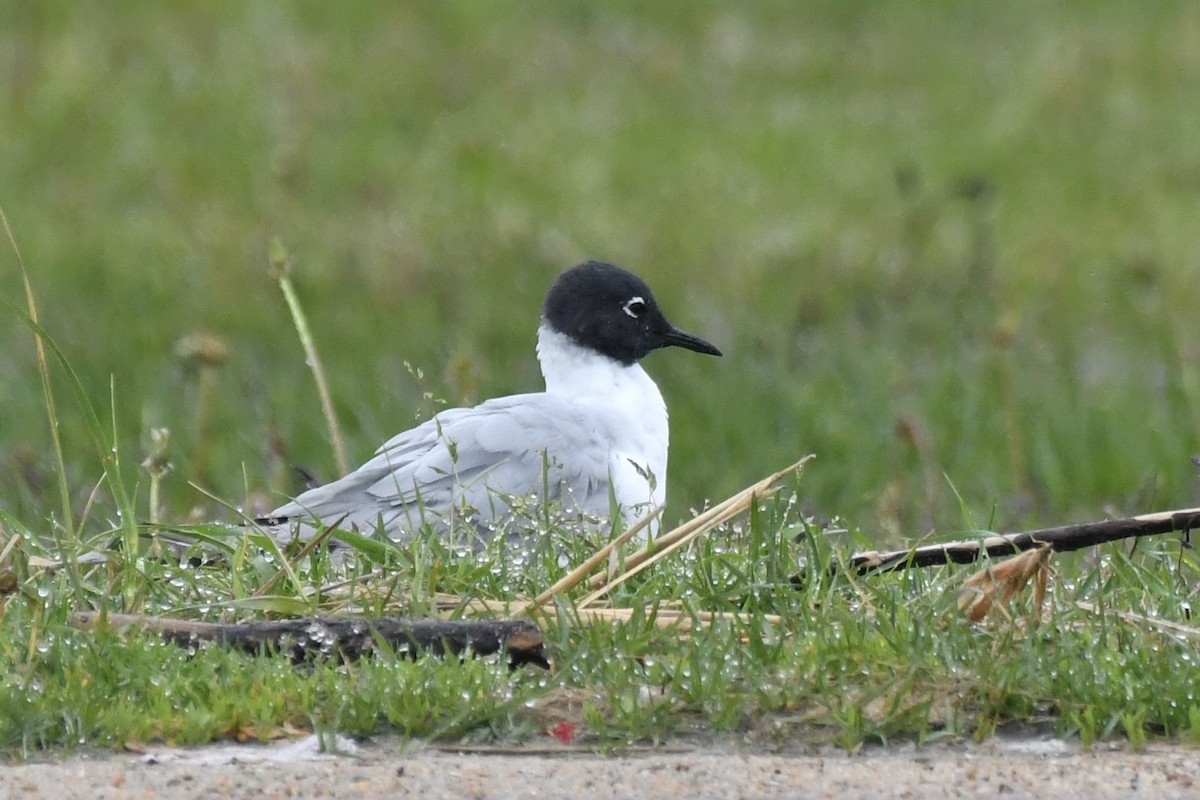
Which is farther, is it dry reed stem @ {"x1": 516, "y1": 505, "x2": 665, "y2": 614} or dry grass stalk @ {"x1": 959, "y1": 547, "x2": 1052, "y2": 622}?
dry reed stem @ {"x1": 516, "y1": 505, "x2": 665, "y2": 614}

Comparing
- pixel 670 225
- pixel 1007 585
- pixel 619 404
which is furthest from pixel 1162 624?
pixel 670 225

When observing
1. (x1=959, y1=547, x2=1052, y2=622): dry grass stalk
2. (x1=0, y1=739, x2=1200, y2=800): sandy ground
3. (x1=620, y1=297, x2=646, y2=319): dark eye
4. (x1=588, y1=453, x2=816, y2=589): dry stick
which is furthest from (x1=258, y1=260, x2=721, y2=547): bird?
(x1=0, y1=739, x2=1200, y2=800): sandy ground

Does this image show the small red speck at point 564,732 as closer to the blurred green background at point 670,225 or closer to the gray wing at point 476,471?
the gray wing at point 476,471

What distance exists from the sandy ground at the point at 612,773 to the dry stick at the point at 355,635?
350 mm

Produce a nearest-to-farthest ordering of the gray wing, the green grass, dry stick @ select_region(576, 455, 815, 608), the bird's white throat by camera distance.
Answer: the green grass → dry stick @ select_region(576, 455, 815, 608) → the gray wing → the bird's white throat

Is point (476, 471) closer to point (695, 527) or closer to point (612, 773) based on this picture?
point (695, 527)

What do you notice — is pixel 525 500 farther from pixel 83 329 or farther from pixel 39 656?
pixel 83 329

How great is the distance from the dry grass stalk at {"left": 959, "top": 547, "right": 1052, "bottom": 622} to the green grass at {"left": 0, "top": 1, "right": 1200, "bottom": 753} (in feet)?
0.18

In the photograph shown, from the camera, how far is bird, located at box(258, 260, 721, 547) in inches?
198

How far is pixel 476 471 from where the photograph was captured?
536 cm

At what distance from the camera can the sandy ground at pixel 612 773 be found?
3.46 meters

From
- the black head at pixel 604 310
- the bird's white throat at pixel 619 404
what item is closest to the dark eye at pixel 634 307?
the black head at pixel 604 310

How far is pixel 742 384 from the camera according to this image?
328 inches

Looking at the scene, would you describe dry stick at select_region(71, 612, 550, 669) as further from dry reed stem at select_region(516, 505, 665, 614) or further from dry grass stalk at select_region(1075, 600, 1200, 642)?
dry grass stalk at select_region(1075, 600, 1200, 642)
